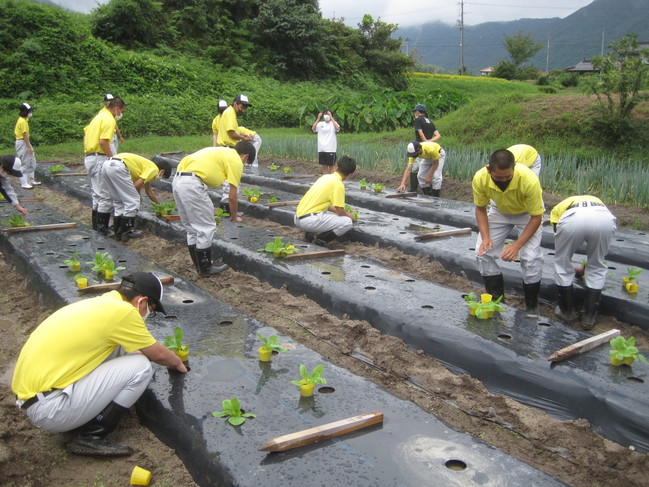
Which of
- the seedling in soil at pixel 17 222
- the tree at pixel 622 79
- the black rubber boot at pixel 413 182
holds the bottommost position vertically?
the seedling in soil at pixel 17 222

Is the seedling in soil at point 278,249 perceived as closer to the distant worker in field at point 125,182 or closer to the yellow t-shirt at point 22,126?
the distant worker in field at point 125,182

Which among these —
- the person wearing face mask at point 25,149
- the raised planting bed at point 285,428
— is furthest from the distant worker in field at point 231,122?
the raised planting bed at point 285,428

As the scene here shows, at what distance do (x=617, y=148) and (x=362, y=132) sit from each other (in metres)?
9.36

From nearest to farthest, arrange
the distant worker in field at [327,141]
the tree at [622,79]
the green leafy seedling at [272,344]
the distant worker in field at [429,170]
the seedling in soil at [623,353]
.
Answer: the seedling in soil at [623,353], the green leafy seedling at [272,344], the distant worker in field at [429,170], the distant worker in field at [327,141], the tree at [622,79]

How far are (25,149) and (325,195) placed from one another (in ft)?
24.2

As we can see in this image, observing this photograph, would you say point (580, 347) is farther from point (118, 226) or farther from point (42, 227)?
point (42, 227)

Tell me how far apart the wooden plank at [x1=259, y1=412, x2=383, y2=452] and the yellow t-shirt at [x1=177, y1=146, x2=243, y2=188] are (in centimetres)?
334

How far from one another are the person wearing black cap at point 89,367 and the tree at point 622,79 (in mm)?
12403

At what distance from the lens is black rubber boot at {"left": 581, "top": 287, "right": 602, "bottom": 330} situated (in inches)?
179

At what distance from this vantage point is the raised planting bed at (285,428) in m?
2.60

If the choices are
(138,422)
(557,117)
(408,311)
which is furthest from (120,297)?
(557,117)

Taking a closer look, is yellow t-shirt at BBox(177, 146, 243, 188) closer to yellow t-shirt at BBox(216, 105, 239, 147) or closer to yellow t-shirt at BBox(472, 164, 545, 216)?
yellow t-shirt at BBox(472, 164, 545, 216)

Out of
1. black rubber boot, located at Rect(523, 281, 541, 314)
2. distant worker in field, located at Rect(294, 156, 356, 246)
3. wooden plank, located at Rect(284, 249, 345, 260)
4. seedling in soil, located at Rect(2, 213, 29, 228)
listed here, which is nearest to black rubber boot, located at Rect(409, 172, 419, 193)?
distant worker in field, located at Rect(294, 156, 356, 246)

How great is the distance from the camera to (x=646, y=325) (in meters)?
4.54
